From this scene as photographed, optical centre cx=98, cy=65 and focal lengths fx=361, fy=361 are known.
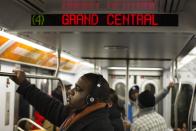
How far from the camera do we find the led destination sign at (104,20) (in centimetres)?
307

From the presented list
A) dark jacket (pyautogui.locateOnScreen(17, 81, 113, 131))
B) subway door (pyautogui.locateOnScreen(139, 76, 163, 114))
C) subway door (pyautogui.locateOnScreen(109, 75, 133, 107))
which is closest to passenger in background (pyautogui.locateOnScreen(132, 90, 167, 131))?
dark jacket (pyautogui.locateOnScreen(17, 81, 113, 131))

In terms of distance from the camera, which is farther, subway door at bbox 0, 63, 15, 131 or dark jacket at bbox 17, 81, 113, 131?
subway door at bbox 0, 63, 15, 131

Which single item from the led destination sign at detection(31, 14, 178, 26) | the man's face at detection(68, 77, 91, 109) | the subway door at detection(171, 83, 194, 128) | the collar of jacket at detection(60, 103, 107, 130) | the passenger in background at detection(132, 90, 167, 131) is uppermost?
the led destination sign at detection(31, 14, 178, 26)

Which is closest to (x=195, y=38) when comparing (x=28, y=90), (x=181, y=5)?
(x=181, y=5)

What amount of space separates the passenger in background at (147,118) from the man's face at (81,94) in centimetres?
130

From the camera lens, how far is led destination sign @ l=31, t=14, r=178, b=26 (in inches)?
121

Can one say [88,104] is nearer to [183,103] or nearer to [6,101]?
[6,101]

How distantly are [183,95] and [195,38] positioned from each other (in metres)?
6.17

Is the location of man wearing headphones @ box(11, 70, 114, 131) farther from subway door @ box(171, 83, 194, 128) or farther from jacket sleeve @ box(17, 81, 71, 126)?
subway door @ box(171, 83, 194, 128)

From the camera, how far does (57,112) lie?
3.15 metres

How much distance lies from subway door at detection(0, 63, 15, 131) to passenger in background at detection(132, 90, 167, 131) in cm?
324

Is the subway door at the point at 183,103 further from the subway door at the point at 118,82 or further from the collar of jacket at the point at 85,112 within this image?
the collar of jacket at the point at 85,112

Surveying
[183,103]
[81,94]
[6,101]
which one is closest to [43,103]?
[81,94]

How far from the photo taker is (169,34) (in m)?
3.26
